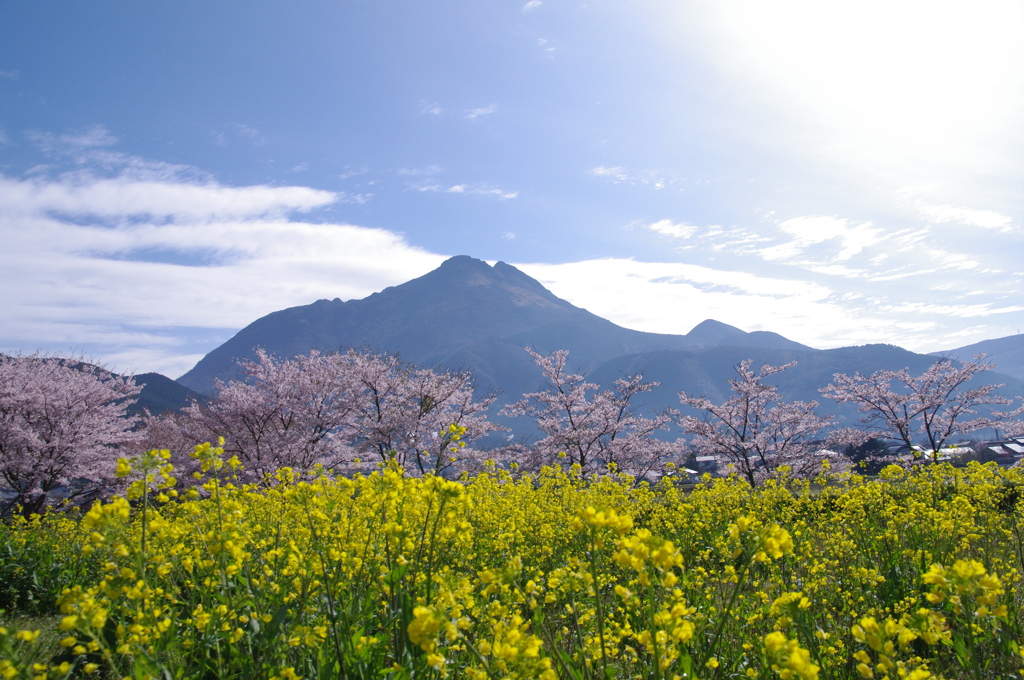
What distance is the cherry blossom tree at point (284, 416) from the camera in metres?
17.7

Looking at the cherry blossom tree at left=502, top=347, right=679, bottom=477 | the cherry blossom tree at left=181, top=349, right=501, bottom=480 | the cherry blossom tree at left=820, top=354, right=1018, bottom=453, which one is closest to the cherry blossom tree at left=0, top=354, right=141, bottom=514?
the cherry blossom tree at left=181, top=349, right=501, bottom=480

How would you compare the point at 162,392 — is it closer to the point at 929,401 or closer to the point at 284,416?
the point at 284,416

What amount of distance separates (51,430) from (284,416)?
7027mm

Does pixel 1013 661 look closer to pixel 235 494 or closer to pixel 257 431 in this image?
pixel 235 494

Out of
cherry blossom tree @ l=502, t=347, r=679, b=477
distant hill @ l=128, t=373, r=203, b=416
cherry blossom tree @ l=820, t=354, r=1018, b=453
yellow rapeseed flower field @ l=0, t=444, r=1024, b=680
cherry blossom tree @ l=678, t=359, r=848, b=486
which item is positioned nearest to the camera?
yellow rapeseed flower field @ l=0, t=444, r=1024, b=680

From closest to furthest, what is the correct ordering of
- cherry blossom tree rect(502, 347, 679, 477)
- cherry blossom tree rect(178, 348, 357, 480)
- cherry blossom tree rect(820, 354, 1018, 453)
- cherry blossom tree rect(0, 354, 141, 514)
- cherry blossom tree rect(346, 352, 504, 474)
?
cherry blossom tree rect(0, 354, 141, 514), cherry blossom tree rect(178, 348, 357, 480), cherry blossom tree rect(346, 352, 504, 474), cherry blossom tree rect(820, 354, 1018, 453), cherry blossom tree rect(502, 347, 679, 477)

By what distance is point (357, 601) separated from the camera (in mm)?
2957

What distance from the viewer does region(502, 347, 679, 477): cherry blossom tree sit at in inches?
782

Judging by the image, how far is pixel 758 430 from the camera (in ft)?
62.7

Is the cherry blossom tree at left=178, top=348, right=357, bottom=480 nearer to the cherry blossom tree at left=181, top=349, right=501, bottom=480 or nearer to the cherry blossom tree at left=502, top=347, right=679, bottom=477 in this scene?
the cherry blossom tree at left=181, top=349, right=501, bottom=480

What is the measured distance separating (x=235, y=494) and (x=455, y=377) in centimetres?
1687

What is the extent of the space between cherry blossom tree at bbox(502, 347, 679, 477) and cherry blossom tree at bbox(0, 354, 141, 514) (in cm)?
1441

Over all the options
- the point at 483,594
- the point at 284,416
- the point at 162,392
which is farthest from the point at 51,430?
the point at 162,392

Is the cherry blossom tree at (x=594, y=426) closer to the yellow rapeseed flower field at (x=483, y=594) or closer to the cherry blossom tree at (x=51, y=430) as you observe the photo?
the yellow rapeseed flower field at (x=483, y=594)
